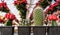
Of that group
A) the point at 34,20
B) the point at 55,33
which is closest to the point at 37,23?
the point at 34,20

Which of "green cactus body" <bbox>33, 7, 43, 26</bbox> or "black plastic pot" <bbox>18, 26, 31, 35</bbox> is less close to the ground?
"green cactus body" <bbox>33, 7, 43, 26</bbox>

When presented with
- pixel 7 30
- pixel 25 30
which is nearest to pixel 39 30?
pixel 25 30

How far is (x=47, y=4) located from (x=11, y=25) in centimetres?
30

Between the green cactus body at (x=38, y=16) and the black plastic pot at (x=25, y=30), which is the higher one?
the green cactus body at (x=38, y=16)

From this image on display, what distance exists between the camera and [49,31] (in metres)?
1.25

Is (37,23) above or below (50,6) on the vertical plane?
below

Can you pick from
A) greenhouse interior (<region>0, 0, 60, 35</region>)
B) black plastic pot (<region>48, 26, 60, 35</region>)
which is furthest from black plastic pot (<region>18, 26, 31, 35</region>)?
black plastic pot (<region>48, 26, 60, 35</region>)

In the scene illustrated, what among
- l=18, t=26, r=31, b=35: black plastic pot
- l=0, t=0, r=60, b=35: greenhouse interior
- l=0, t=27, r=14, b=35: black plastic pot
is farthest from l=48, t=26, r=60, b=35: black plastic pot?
l=0, t=27, r=14, b=35: black plastic pot

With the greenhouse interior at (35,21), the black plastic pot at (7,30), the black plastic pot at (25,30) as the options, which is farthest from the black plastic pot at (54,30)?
the black plastic pot at (7,30)

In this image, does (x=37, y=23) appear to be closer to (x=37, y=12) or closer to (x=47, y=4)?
(x=37, y=12)

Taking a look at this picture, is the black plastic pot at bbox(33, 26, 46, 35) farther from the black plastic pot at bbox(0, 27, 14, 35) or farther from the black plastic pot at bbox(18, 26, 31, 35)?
the black plastic pot at bbox(0, 27, 14, 35)

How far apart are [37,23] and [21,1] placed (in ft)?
0.61

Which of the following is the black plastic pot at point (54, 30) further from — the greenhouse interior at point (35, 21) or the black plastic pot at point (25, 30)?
the black plastic pot at point (25, 30)

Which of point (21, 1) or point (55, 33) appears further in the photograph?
point (21, 1)
